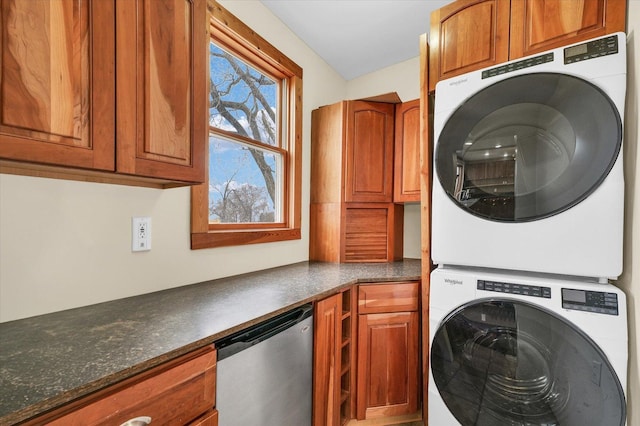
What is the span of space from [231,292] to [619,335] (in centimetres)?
152

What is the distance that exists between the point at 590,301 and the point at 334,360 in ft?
3.69

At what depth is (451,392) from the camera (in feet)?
4.29

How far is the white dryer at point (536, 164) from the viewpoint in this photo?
3.39 feet

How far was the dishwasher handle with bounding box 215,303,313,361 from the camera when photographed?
918mm

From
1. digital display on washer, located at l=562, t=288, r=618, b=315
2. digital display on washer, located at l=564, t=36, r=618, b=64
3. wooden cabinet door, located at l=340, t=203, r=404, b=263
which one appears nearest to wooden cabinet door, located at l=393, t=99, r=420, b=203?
wooden cabinet door, located at l=340, t=203, r=404, b=263

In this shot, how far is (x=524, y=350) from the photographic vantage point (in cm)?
114

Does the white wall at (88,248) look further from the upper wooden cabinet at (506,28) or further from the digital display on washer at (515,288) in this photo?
the digital display on washer at (515,288)

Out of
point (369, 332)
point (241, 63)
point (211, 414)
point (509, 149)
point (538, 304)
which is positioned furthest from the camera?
point (241, 63)

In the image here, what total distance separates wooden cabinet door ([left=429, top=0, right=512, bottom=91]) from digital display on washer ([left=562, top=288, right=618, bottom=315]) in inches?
43.4

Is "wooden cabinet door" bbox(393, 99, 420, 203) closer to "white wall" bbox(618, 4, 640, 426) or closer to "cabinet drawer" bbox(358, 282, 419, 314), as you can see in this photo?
"cabinet drawer" bbox(358, 282, 419, 314)

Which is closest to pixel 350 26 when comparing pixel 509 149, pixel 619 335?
pixel 509 149

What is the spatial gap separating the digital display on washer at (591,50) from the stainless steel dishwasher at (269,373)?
151 cm

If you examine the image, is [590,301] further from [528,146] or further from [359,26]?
[359,26]

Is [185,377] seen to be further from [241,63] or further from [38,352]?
[241,63]
